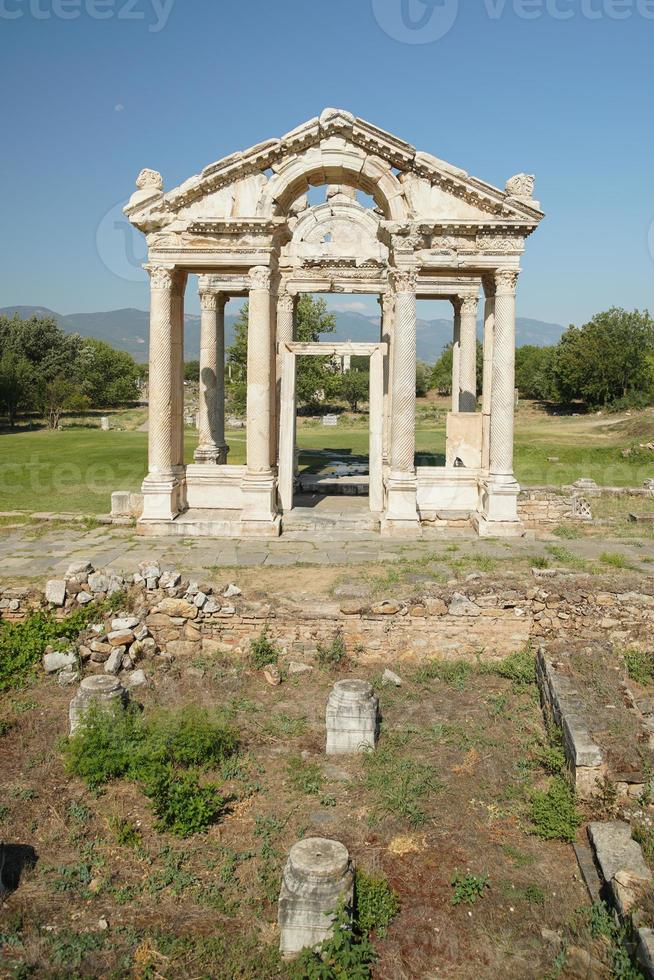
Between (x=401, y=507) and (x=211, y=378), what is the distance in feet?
26.7

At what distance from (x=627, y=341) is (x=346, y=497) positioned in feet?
143

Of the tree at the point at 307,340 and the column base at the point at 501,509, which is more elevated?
the tree at the point at 307,340

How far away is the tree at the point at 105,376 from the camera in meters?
59.4

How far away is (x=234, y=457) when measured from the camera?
89.2 ft

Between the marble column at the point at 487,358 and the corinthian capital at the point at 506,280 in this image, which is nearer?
the corinthian capital at the point at 506,280

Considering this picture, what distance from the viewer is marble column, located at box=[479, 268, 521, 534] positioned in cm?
1587

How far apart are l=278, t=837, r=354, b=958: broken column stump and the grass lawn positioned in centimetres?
1427

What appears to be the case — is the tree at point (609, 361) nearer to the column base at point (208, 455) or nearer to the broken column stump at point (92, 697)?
the column base at point (208, 455)

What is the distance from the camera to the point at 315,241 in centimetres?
2262

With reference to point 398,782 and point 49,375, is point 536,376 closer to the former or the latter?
point 49,375

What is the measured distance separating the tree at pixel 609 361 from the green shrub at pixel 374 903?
51.8 meters

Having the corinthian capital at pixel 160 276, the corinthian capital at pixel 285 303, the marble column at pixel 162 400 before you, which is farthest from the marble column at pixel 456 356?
the corinthian capital at pixel 160 276

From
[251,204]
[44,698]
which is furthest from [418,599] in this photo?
[251,204]

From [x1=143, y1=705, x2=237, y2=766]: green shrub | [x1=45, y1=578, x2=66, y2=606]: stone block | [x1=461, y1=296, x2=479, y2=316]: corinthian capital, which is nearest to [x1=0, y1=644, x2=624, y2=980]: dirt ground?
[x1=143, y1=705, x2=237, y2=766]: green shrub
